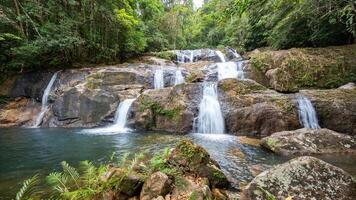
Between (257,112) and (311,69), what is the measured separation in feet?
14.7

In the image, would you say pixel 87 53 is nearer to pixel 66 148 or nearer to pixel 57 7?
pixel 57 7

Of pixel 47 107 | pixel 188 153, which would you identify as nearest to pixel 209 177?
pixel 188 153

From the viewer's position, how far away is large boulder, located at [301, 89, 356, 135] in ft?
28.9

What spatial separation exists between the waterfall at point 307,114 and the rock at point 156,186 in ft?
22.4

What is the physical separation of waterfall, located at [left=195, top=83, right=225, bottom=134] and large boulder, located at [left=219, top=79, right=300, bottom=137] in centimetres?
23

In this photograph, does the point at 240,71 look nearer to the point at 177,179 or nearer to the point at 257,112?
the point at 257,112

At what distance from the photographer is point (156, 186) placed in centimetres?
354

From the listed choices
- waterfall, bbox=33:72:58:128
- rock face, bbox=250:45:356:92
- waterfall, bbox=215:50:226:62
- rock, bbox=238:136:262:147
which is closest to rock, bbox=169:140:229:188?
rock, bbox=238:136:262:147

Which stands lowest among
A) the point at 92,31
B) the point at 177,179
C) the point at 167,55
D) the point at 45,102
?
the point at 177,179

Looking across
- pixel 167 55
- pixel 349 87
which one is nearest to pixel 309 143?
pixel 349 87

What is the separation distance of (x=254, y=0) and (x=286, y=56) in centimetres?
884

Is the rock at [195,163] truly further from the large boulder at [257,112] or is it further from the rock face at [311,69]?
the rock face at [311,69]

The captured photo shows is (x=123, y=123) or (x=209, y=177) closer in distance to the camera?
(x=209, y=177)

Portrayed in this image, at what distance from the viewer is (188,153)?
14.4 feet
